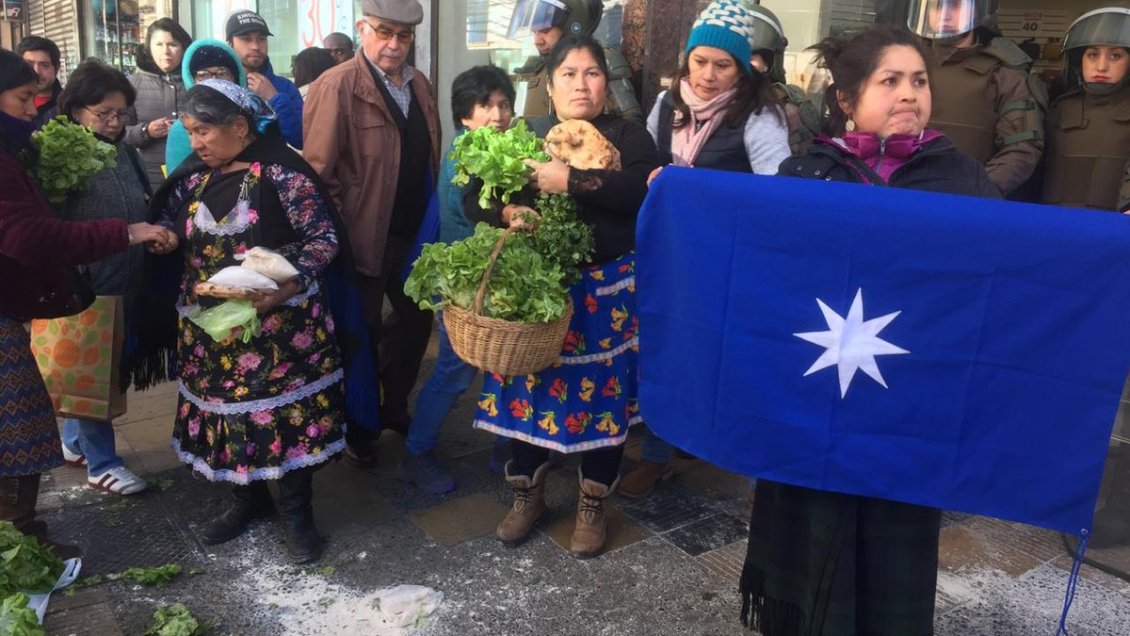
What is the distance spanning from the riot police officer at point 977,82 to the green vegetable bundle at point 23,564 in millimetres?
4286

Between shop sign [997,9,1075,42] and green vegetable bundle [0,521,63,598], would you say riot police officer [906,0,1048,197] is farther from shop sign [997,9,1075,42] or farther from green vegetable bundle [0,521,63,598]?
green vegetable bundle [0,521,63,598]

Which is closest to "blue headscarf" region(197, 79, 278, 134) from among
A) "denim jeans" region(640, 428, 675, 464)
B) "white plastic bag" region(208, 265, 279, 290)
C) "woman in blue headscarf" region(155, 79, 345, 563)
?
"woman in blue headscarf" region(155, 79, 345, 563)

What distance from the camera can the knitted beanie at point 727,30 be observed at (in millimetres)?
3270

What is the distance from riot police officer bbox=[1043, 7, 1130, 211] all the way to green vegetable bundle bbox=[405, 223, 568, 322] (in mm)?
2795

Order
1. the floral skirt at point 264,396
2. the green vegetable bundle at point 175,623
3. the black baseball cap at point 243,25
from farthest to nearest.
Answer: the black baseball cap at point 243,25, the floral skirt at point 264,396, the green vegetable bundle at point 175,623

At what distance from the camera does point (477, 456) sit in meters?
4.59

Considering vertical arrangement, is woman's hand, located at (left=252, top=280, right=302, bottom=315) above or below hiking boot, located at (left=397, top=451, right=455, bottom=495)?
above

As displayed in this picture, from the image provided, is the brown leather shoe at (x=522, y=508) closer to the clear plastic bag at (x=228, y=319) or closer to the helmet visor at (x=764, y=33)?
the clear plastic bag at (x=228, y=319)

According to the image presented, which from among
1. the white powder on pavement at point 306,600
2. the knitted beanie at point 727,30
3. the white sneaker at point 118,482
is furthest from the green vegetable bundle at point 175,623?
the knitted beanie at point 727,30

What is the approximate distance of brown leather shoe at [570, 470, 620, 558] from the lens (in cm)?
356

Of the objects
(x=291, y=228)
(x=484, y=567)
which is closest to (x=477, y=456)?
(x=484, y=567)

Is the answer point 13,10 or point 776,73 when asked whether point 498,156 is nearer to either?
point 776,73

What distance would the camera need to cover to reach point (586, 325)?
3363mm

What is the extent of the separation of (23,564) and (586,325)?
217 centimetres
